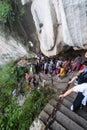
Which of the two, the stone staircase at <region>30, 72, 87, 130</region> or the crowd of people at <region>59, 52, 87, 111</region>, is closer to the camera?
the crowd of people at <region>59, 52, 87, 111</region>

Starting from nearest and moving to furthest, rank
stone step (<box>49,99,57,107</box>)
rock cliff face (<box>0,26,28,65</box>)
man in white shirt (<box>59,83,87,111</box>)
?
man in white shirt (<box>59,83,87,111</box>), stone step (<box>49,99,57,107</box>), rock cliff face (<box>0,26,28,65</box>)

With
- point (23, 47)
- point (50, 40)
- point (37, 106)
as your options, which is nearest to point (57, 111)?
point (37, 106)

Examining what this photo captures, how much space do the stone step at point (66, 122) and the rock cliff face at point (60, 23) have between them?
284cm

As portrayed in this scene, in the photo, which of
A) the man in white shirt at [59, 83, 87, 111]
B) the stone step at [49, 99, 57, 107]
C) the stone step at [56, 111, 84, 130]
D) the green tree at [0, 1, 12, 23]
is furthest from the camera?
the green tree at [0, 1, 12, 23]

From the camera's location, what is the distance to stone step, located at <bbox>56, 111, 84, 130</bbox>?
5.17 meters

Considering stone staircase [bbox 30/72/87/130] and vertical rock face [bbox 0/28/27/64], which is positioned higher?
stone staircase [bbox 30/72/87/130]

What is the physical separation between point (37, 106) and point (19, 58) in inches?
177

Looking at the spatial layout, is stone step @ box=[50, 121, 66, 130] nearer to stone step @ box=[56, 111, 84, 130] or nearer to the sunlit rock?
stone step @ box=[56, 111, 84, 130]

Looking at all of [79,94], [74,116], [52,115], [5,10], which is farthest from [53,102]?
[5,10]

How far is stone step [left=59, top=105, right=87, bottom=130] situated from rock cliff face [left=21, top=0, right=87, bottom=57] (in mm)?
2613

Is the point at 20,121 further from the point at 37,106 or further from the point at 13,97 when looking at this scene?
the point at 13,97

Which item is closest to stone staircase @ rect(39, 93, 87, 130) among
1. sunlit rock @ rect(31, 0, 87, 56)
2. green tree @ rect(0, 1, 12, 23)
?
sunlit rock @ rect(31, 0, 87, 56)

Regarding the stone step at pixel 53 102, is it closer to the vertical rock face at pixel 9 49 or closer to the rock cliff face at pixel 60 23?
the rock cliff face at pixel 60 23

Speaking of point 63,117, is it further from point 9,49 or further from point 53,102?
point 9,49
